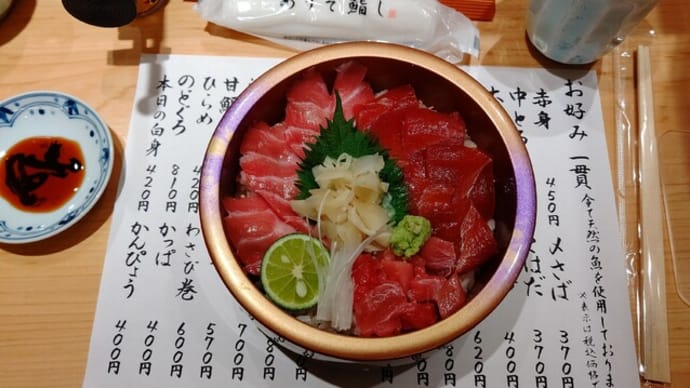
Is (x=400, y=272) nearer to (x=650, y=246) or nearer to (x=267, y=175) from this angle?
(x=267, y=175)

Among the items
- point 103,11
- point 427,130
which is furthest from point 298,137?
point 103,11

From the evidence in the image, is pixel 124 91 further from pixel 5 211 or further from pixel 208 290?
pixel 208 290

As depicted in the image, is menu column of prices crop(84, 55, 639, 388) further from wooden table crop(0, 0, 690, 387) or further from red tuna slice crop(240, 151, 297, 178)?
→ red tuna slice crop(240, 151, 297, 178)

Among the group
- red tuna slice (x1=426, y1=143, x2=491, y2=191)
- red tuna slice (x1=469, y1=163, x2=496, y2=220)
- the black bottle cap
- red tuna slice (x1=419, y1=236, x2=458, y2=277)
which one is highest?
the black bottle cap

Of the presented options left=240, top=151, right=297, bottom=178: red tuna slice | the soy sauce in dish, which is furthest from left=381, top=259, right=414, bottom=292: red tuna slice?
the soy sauce in dish

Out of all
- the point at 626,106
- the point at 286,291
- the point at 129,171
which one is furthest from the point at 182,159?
the point at 626,106

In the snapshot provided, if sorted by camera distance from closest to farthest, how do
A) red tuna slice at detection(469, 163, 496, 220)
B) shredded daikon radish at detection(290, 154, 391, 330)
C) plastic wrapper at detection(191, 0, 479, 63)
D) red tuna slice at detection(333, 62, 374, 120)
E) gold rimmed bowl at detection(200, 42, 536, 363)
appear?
gold rimmed bowl at detection(200, 42, 536, 363) → shredded daikon radish at detection(290, 154, 391, 330) → red tuna slice at detection(469, 163, 496, 220) → red tuna slice at detection(333, 62, 374, 120) → plastic wrapper at detection(191, 0, 479, 63)

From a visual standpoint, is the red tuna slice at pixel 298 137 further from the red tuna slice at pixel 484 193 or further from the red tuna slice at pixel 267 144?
the red tuna slice at pixel 484 193
